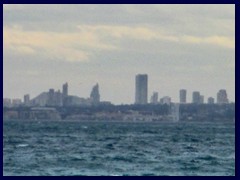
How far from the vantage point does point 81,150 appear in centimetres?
4916

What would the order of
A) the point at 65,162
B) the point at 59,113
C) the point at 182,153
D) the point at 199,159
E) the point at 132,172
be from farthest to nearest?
the point at 59,113 → the point at 182,153 → the point at 199,159 → the point at 65,162 → the point at 132,172

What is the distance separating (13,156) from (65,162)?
4393 mm

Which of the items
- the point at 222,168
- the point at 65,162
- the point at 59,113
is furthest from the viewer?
the point at 59,113

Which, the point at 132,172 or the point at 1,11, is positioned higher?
the point at 1,11

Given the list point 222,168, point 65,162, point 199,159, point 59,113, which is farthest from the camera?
point 59,113

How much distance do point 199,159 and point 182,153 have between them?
6136 millimetres

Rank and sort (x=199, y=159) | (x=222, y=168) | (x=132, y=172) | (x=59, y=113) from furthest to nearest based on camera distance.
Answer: (x=59, y=113), (x=199, y=159), (x=222, y=168), (x=132, y=172)

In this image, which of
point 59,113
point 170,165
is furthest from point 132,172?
point 59,113

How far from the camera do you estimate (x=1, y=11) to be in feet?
28.2

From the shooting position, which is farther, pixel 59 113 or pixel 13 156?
pixel 59 113

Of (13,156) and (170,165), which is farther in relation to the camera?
(13,156)

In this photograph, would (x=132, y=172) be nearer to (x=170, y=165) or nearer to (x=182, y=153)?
(x=170, y=165)
